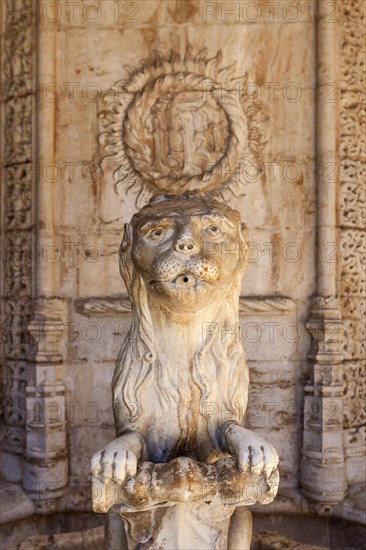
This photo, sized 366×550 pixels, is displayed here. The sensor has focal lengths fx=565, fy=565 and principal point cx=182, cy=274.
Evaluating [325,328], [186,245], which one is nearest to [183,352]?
[186,245]

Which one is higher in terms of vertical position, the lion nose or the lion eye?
the lion eye

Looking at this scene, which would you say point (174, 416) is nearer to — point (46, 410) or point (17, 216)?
point (46, 410)

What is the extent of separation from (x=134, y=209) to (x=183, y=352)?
2.34m

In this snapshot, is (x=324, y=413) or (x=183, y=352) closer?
(x=183, y=352)

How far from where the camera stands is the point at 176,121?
452 centimetres

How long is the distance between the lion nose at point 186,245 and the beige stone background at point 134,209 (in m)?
2.16

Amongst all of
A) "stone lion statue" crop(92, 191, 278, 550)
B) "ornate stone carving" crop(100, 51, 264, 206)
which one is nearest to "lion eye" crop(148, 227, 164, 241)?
"stone lion statue" crop(92, 191, 278, 550)

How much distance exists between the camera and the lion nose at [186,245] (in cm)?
225

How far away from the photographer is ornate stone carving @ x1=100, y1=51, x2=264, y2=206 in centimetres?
450

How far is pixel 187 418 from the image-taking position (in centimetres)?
235

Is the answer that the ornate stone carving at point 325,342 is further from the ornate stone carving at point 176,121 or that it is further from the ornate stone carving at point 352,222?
Result: the ornate stone carving at point 176,121

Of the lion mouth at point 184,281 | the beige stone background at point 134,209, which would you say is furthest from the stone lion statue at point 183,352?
the beige stone background at point 134,209

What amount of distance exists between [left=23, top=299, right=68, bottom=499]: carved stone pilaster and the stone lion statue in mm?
2051

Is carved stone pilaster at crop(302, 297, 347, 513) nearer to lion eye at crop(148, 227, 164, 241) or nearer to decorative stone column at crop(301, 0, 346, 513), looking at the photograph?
decorative stone column at crop(301, 0, 346, 513)
